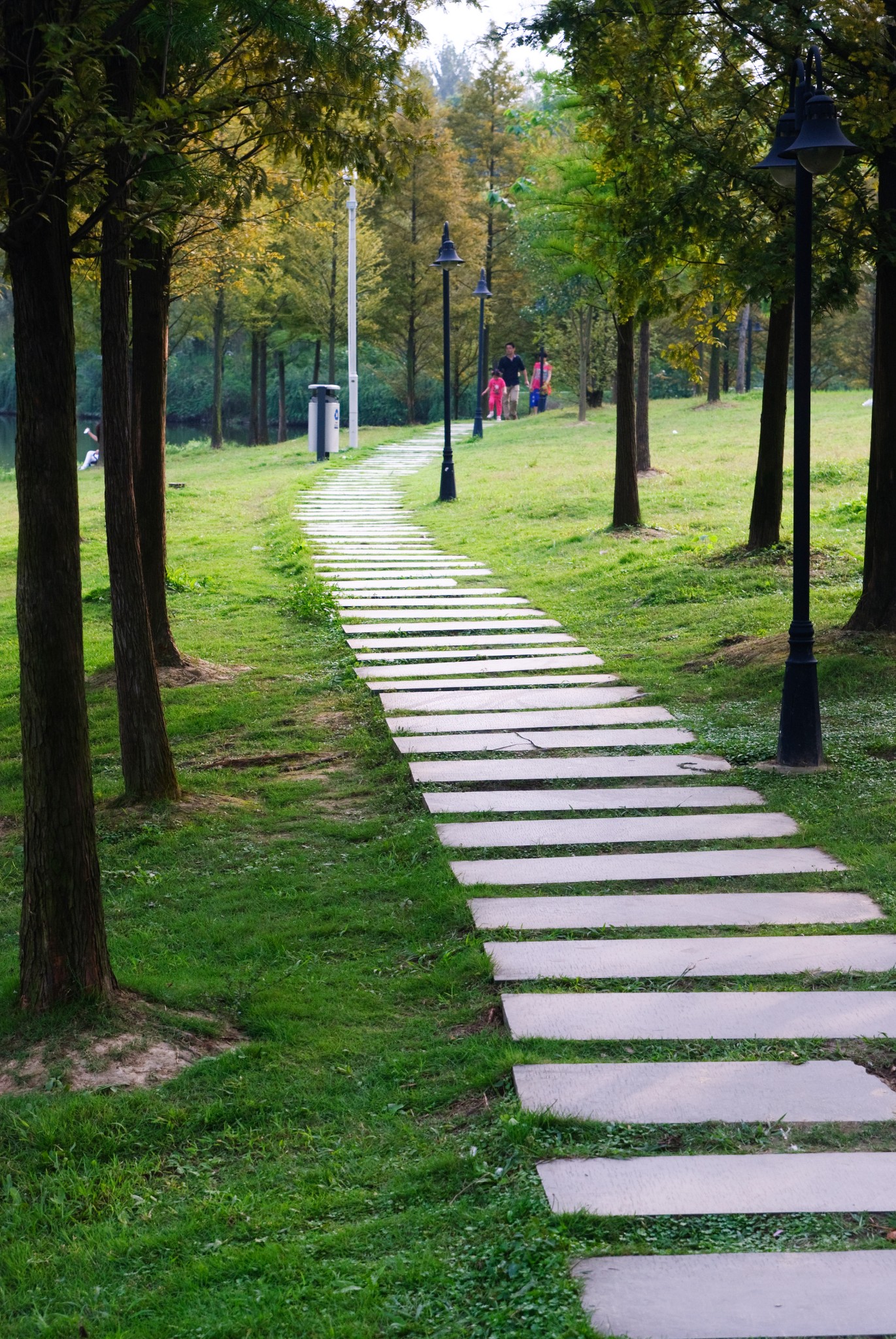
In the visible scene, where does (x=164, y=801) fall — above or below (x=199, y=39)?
below

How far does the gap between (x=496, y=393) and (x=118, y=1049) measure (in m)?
39.9

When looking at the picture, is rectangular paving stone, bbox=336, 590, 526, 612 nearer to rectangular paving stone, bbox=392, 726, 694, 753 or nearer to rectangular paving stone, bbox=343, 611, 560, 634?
rectangular paving stone, bbox=343, 611, 560, 634

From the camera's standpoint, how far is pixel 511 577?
13727mm

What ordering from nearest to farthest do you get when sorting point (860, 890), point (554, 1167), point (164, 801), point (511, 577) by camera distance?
point (554, 1167) < point (860, 890) < point (164, 801) < point (511, 577)

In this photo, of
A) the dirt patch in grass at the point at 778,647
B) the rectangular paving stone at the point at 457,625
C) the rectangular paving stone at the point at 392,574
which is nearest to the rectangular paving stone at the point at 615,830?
the dirt patch in grass at the point at 778,647

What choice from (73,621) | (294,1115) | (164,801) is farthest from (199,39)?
(294,1115)

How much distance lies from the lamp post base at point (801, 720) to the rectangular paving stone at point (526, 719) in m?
1.11

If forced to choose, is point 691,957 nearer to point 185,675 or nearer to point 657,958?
point 657,958

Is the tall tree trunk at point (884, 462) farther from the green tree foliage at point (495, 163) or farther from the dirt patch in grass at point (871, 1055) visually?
the green tree foliage at point (495, 163)

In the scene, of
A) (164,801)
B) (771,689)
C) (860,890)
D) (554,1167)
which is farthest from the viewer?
(771,689)

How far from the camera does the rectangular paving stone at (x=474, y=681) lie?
30.1 ft

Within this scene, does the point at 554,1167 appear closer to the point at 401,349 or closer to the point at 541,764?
the point at 541,764

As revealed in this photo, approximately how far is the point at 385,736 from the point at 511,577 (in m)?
5.90

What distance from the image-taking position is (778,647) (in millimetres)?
9484
